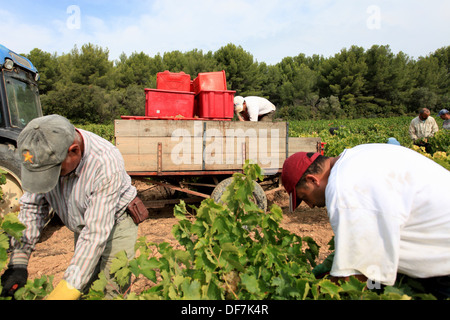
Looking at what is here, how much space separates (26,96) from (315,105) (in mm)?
53774

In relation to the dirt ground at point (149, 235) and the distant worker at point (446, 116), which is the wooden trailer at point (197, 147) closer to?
the dirt ground at point (149, 235)

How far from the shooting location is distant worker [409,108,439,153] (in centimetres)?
851

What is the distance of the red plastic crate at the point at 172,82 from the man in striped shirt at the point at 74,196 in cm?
326

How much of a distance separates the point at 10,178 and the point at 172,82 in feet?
9.72

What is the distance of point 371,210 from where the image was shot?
121cm

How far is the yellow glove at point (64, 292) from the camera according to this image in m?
1.46

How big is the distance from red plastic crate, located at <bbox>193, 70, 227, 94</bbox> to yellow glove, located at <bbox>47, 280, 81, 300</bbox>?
404 cm

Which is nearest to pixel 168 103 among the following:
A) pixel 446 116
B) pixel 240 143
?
pixel 240 143

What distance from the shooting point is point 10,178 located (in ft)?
14.6

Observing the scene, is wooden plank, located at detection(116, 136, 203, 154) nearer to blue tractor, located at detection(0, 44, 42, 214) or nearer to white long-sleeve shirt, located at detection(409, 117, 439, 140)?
blue tractor, located at detection(0, 44, 42, 214)

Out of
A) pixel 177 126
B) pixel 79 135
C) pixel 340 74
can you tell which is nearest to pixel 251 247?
pixel 79 135

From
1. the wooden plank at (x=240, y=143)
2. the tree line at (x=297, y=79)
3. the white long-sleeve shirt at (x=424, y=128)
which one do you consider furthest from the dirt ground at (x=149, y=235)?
the tree line at (x=297, y=79)

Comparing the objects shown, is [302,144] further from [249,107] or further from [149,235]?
[149,235]

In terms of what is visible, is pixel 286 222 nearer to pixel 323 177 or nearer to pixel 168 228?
pixel 168 228
